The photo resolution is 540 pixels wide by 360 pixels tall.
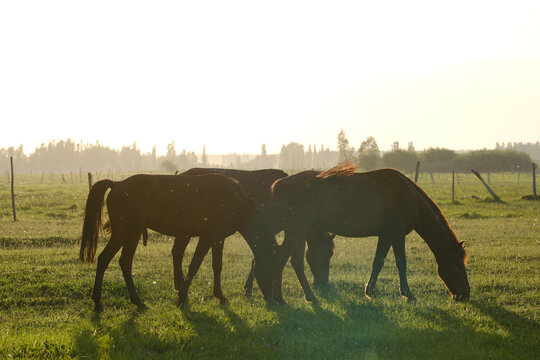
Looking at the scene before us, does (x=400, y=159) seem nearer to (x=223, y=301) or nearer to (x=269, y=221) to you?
(x=269, y=221)

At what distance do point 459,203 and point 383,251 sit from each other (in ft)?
62.0

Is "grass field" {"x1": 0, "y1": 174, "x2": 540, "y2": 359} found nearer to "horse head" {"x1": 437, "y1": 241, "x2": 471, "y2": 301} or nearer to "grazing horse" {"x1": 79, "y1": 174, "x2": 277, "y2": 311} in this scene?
"horse head" {"x1": 437, "y1": 241, "x2": 471, "y2": 301}

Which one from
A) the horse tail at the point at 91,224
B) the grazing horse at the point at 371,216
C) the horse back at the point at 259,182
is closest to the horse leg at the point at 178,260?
the horse tail at the point at 91,224

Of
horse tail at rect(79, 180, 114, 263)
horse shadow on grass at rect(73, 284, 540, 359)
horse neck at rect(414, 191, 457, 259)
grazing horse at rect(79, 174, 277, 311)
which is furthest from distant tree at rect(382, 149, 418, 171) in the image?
horse tail at rect(79, 180, 114, 263)

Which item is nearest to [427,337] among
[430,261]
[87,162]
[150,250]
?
[430,261]

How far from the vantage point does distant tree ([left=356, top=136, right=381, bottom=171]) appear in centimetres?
9788

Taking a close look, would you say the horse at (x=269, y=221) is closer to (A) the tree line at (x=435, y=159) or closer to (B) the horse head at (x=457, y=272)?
(B) the horse head at (x=457, y=272)

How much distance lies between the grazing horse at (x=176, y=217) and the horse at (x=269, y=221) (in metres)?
0.32

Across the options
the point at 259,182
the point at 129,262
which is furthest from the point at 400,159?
the point at 129,262

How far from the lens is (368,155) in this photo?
98.2 m

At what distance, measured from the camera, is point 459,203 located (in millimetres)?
24703

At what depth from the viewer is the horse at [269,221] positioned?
25.3 feet

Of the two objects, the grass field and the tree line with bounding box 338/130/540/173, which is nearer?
the grass field

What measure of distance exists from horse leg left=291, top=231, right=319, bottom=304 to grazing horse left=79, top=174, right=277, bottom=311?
1.54ft
